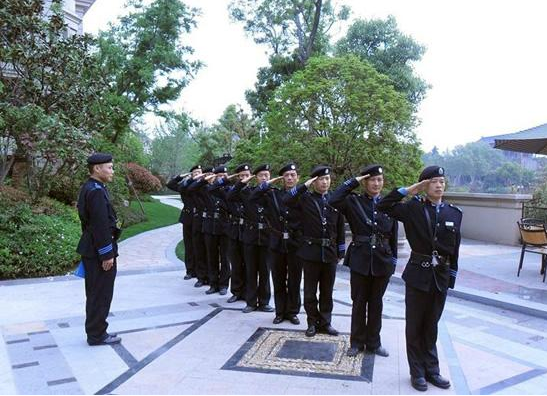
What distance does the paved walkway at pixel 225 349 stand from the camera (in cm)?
369

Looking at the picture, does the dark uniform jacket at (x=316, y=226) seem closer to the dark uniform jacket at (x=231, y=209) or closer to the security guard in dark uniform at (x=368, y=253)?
the security guard in dark uniform at (x=368, y=253)

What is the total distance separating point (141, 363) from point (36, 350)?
43.1 inches

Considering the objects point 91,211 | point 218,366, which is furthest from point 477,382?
point 91,211

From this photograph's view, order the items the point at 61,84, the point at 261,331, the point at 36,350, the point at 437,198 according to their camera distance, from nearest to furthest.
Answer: the point at 437,198, the point at 36,350, the point at 261,331, the point at 61,84

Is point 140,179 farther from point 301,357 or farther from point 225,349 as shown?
point 301,357

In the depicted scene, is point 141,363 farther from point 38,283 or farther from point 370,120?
point 370,120

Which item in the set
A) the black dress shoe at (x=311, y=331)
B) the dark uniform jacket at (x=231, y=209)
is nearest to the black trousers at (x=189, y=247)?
the dark uniform jacket at (x=231, y=209)

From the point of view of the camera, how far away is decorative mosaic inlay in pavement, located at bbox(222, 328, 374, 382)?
3.94 m

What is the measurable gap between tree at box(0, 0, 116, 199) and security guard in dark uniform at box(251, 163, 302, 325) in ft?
14.1

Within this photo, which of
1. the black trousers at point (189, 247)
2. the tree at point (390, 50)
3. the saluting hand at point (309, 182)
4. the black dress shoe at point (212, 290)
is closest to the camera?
the saluting hand at point (309, 182)

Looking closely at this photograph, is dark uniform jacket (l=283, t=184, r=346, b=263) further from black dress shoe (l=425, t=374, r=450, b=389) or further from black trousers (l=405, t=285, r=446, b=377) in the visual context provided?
→ black dress shoe (l=425, t=374, r=450, b=389)

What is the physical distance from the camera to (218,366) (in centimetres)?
401

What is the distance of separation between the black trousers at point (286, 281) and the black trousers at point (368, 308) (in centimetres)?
106

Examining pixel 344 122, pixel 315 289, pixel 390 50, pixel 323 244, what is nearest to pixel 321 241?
pixel 323 244
